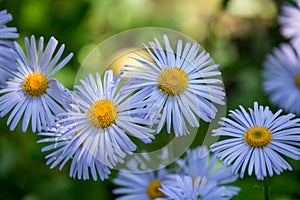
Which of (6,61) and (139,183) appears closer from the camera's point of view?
(6,61)

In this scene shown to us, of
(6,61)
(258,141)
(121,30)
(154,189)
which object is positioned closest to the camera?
(258,141)

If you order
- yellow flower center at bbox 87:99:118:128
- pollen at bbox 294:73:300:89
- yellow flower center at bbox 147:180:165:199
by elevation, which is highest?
pollen at bbox 294:73:300:89

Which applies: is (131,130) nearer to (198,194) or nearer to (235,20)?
(198,194)

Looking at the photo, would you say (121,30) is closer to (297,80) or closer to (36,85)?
(297,80)

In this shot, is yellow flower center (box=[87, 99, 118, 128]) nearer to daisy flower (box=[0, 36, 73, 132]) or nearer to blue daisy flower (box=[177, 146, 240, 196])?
daisy flower (box=[0, 36, 73, 132])

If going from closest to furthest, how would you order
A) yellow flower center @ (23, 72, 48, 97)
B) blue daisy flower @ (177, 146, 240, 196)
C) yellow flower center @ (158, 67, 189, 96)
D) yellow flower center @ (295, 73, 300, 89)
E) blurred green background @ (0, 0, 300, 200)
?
yellow flower center @ (158, 67, 189, 96), yellow flower center @ (23, 72, 48, 97), blue daisy flower @ (177, 146, 240, 196), blurred green background @ (0, 0, 300, 200), yellow flower center @ (295, 73, 300, 89)

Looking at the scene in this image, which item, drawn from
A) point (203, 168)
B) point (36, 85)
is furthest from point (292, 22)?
point (36, 85)

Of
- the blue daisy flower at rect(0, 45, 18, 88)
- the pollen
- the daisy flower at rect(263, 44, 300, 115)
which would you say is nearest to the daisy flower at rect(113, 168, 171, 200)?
the blue daisy flower at rect(0, 45, 18, 88)
